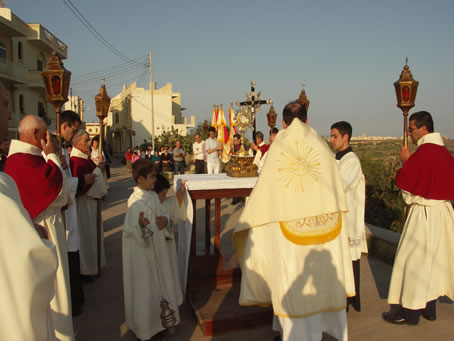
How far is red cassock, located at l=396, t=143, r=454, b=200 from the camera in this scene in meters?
3.75

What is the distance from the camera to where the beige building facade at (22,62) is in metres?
23.7

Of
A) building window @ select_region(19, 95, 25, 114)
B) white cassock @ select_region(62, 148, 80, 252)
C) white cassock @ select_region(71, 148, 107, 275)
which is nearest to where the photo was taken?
white cassock @ select_region(62, 148, 80, 252)

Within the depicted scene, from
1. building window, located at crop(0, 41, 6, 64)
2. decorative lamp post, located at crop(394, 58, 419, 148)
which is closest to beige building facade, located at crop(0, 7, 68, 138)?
building window, located at crop(0, 41, 6, 64)

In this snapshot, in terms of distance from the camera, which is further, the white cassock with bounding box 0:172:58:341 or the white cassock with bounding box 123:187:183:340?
the white cassock with bounding box 123:187:183:340

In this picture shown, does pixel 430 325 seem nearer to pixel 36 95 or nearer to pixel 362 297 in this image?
pixel 362 297

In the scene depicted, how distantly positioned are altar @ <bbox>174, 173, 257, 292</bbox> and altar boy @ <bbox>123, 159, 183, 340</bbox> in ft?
1.97

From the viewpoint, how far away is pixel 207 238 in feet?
15.3

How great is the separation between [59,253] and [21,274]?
2.26m

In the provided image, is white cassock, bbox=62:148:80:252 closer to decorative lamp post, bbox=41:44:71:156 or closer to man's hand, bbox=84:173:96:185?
man's hand, bbox=84:173:96:185

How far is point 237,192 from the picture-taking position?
14.5ft

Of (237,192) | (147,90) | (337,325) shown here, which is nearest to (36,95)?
(147,90)

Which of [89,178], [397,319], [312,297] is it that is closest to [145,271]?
[312,297]

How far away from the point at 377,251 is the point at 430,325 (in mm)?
2118

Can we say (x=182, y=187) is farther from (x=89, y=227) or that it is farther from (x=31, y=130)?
(x=89, y=227)
